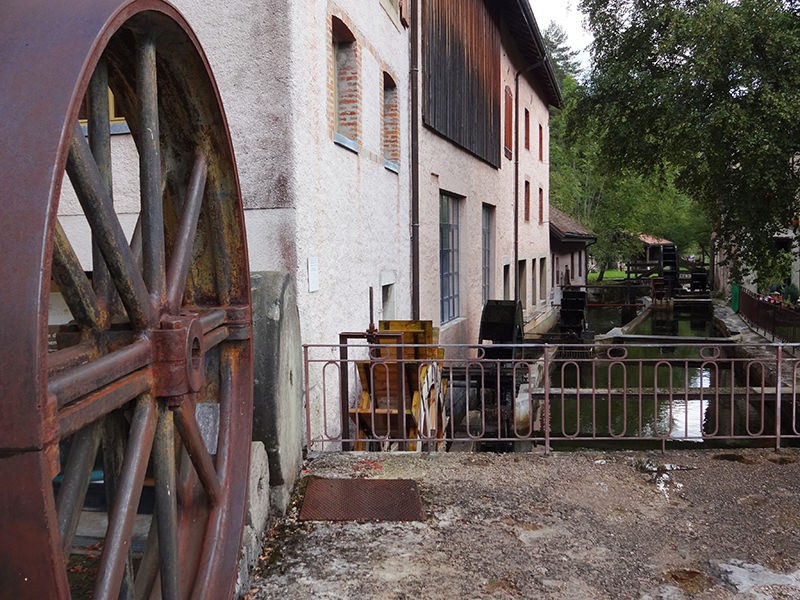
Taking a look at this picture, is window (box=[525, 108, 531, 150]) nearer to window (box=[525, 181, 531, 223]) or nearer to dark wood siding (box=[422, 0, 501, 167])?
window (box=[525, 181, 531, 223])

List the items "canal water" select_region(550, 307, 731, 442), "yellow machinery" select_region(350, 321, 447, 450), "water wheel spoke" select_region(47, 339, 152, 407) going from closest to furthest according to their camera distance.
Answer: "water wheel spoke" select_region(47, 339, 152, 407)
"yellow machinery" select_region(350, 321, 447, 450)
"canal water" select_region(550, 307, 731, 442)

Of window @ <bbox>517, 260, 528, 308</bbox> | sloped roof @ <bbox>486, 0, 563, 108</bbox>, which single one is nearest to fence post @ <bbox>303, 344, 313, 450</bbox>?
sloped roof @ <bbox>486, 0, 563, 108</bbox>

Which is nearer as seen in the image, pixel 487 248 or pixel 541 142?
pixel 487 248

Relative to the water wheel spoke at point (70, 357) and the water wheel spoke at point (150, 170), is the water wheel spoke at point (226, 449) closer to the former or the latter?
the water wheel spoke at point (150, 170)

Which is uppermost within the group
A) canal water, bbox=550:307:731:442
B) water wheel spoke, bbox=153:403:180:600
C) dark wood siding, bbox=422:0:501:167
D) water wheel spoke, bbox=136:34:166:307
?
dark wood siding, bbox=422:0:501:167

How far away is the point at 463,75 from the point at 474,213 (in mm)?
2621

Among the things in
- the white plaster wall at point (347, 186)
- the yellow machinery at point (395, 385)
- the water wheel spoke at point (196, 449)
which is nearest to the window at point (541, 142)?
the white plaster wall at point (347, 186)

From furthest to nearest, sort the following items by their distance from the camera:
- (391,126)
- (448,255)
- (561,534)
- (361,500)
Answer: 1. (448,255)
2. (391,126)
3. (361,500)
4. (561,534)

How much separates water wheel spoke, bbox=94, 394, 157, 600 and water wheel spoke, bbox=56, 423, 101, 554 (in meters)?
0.14

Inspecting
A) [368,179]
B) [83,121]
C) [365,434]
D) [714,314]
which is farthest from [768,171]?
[714,314]

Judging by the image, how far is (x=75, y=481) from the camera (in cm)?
238

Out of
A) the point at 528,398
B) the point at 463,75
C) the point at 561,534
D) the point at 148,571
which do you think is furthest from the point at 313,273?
the point at 463,75

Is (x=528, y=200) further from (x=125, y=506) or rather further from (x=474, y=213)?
(x=125, y=506)

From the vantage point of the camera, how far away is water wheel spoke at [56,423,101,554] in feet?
7.55
